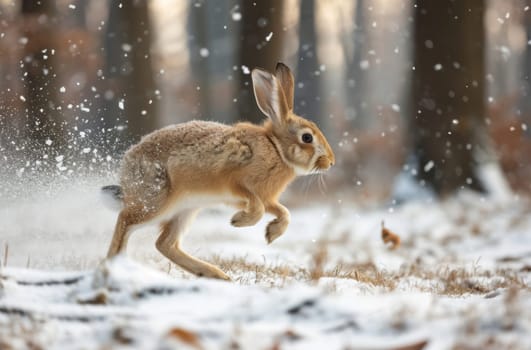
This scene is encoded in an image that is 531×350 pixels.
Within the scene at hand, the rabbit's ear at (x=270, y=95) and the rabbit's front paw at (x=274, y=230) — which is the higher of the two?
the rabbit's ear at (x=270, y=95)

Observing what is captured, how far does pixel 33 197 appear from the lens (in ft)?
24.2

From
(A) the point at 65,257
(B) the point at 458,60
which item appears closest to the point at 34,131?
(A) the point at 65,257

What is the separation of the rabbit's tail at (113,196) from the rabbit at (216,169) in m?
0.01

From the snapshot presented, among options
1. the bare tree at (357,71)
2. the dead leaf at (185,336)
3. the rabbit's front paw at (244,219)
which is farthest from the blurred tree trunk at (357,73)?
the dead leaf at (185,336)

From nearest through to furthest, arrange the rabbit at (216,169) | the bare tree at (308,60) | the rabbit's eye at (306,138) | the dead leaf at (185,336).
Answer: the dead leaf at (185,336) < the rabbit at (216,169) < the rabbit's eye at (306,138) < the bare tree at (308,60)

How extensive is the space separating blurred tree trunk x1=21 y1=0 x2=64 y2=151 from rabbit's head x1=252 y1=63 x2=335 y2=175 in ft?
28.9

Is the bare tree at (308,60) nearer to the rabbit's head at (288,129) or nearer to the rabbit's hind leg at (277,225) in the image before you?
the rabbit's head at (288,129)

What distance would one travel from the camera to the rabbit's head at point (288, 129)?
5.81 meters

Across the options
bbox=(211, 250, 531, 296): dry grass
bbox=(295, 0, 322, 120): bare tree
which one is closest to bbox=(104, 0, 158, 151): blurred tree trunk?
bbox=(211, 250, 531, 296): dry grass

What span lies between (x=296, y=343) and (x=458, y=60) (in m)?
10.7

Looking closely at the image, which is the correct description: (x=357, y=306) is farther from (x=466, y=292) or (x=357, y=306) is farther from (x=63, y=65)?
(x=63, y=65)

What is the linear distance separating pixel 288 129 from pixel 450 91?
25.9 feet

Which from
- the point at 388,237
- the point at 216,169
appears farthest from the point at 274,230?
the point at 388,237

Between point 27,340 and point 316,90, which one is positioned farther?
point 316,90
